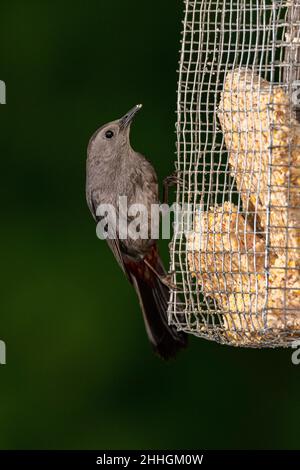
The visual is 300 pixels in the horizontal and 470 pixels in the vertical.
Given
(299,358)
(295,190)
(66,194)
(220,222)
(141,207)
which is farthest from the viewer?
(66,194)

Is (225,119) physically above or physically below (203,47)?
below

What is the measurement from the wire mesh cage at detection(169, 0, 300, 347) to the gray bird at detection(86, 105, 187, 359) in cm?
52

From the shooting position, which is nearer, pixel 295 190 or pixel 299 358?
pixel 295 190

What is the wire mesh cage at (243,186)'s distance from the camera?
3.61 meters

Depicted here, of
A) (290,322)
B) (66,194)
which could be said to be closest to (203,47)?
(290,322)

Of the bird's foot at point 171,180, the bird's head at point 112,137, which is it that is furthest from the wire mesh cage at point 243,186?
the bird's head at point 112,137

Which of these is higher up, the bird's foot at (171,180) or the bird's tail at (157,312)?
the bird's foot at (171,180)

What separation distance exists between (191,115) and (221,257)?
58 centimetres

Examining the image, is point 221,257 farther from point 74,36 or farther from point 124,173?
point 74,36

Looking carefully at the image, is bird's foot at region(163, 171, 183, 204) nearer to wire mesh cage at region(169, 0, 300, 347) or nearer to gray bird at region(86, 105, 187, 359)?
wire mesh cage at region(169, 0, 300, 347)

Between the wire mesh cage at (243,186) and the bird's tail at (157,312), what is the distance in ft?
1.63

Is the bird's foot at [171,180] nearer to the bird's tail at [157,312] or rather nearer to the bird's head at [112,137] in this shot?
the bird's head at [112,137]

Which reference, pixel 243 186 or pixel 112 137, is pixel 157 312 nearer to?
pixel 112 137

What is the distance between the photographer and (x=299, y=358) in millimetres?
5363
